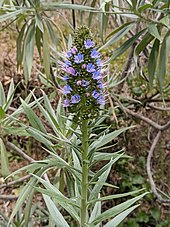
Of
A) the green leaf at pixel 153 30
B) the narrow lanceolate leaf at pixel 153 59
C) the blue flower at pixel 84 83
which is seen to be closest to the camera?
the blue flower at pixel 84 83

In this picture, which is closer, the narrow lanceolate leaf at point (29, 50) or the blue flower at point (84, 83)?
the blue flower at point (84, 83)

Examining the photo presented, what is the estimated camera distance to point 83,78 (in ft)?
3.16

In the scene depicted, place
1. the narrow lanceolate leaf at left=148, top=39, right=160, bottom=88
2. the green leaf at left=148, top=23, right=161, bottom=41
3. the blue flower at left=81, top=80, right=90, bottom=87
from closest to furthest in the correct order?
the blue flower at left=81, top=80, right=90, bottom=87
the green leaf at left=148, top=23, right=161, bottom=41
the narrow lanceolate leaf at left=148, top=39, right=160, bottom=88

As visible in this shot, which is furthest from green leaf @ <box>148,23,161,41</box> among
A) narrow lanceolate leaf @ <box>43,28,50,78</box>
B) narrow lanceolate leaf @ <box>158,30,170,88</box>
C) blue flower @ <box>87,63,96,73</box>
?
blue flower @ <box>87,63,96,73</box>

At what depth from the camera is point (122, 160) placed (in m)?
2.76

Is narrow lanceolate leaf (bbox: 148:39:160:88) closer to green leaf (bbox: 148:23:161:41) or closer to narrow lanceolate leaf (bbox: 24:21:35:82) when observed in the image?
green leaf (bbox: 148:23:161:41)

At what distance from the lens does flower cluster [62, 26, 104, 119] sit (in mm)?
→ 961

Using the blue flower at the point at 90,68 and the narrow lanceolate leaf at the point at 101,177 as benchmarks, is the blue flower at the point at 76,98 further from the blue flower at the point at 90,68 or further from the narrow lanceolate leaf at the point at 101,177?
the narrow lanceolate leaf at the point at 101,177

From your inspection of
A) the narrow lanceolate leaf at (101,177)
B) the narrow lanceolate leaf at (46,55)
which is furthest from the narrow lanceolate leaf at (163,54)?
the narrow lanceolate leaf at (101,177)

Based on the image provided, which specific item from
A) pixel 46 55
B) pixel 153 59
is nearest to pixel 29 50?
pixel 46 55

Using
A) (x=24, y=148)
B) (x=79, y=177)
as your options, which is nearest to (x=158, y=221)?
(x=24, y=148)

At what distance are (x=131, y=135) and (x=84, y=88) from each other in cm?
189

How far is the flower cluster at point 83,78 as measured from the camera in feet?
3.15

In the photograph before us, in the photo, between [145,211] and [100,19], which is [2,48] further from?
[100,19]
